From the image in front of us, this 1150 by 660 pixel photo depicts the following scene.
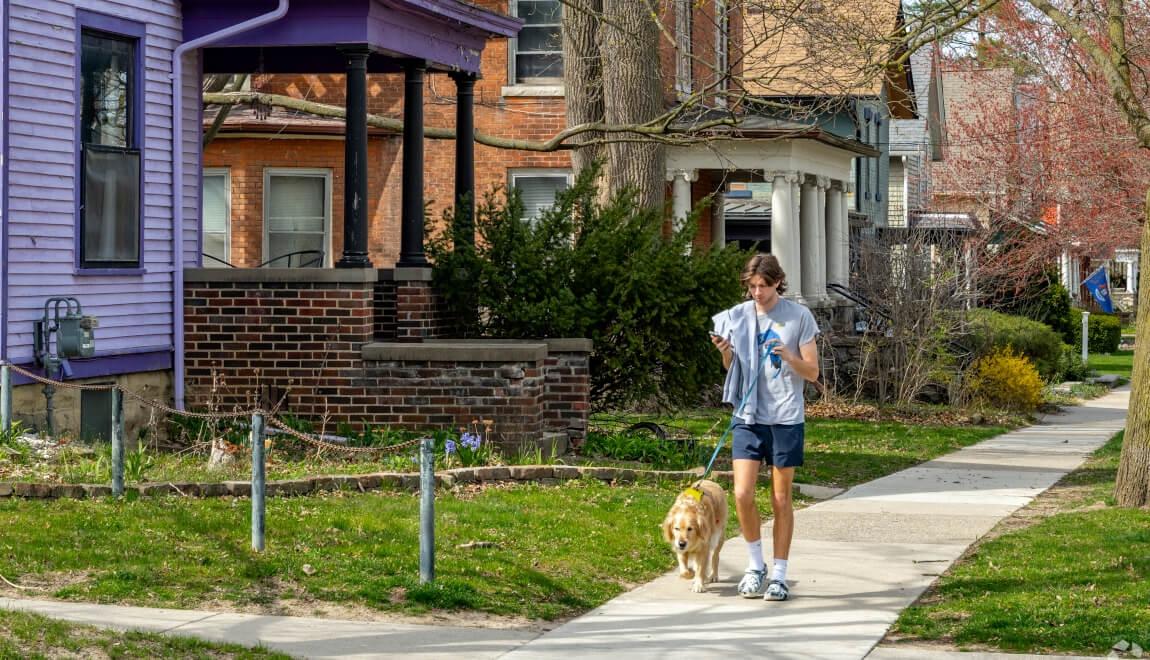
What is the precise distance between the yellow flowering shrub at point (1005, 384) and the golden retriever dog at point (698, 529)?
15.1m

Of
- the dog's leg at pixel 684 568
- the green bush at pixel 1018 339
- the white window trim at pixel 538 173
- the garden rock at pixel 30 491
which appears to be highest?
the white window trim at pixel 538 173

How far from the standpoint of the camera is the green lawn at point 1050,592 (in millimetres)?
7691

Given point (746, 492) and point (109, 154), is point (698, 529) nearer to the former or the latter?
point (746, 492)

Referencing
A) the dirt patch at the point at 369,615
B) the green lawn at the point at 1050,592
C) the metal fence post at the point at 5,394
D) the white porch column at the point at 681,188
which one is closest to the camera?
the green lawn at the point at 1050,592

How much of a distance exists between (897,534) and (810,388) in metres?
11.9

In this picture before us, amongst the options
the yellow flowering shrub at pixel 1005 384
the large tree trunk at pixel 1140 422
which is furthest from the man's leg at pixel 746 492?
the yellow flowering shrub at pixel 1005 384

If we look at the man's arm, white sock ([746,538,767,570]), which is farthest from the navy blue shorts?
white sock ([746,538,767,570])

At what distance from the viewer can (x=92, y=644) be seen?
6859mm

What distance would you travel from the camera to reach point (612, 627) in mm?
7984

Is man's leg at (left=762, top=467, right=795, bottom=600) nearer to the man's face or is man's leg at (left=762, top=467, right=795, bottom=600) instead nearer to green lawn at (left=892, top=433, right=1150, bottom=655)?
green lawn at (left=892, top=433, right=1150, bottom=655)

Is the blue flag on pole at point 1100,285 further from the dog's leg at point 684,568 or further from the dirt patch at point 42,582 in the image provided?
the dirt patch at point 42,582

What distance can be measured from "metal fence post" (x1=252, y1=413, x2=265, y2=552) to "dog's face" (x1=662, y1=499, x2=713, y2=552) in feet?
7.55

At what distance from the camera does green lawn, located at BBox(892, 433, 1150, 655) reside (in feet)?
25.2

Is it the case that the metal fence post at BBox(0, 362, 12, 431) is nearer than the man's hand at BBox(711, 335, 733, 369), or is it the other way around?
the man's hand at BBox(711, 335, 733, 369)
